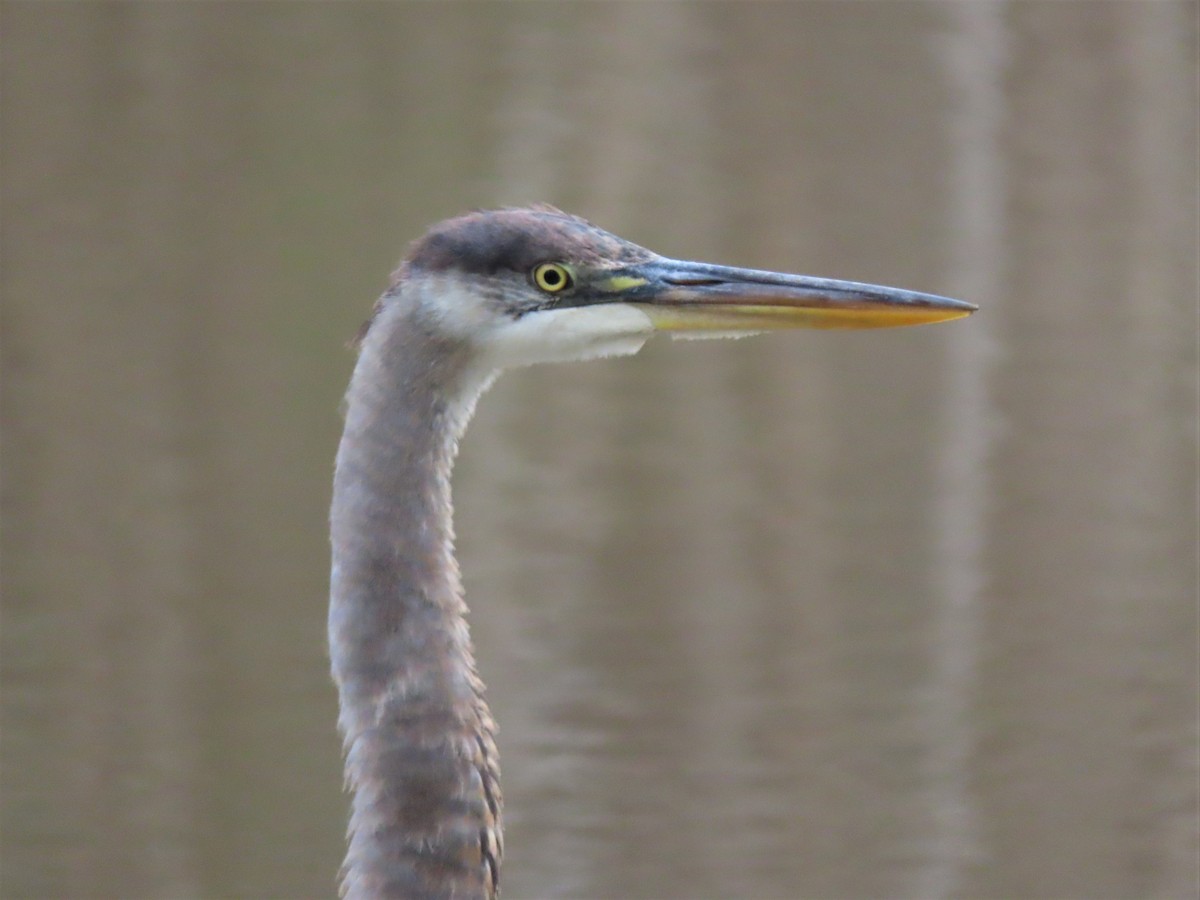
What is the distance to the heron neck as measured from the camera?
72.3 inches

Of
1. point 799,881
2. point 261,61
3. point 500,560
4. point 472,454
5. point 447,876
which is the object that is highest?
point 261,61

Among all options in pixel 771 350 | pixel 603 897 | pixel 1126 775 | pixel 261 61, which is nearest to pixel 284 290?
pixel 261 61

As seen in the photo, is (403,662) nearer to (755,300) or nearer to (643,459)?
(755,300)

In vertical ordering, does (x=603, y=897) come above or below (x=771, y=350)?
below

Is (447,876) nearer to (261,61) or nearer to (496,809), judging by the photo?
(496,809)

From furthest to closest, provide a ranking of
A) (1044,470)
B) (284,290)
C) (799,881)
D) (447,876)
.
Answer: (1044,470) → (799,881) → (284,290) → (447,876)

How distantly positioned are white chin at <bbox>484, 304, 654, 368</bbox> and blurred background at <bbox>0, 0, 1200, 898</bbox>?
2.04 meters

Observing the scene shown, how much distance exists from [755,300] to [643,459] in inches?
89.5

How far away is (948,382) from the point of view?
4.52 meters

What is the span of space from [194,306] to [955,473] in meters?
2.15

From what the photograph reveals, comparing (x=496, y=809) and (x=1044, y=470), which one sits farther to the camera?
(x=1044, y=470)

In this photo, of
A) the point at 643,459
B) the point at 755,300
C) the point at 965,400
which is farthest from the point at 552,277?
the point at 965,400

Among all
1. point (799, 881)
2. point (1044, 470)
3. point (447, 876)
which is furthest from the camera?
point (1044, 470)

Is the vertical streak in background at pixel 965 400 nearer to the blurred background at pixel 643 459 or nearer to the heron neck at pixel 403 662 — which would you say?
the blurred background at pixel 643 459
